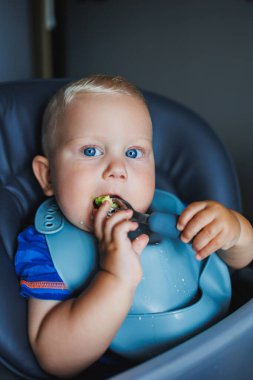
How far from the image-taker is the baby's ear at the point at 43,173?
3.20 feet

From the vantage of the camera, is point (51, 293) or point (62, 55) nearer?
point (51, 293)

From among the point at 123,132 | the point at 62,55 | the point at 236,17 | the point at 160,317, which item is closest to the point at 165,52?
the point at 236,17

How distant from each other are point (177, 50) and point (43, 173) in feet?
2.66

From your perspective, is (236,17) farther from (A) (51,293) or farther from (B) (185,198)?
(A) (51,293)

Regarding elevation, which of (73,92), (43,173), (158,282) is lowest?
(158,282)

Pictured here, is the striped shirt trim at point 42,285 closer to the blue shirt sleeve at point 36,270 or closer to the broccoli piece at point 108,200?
the blue shirt sleeve at point 36,270

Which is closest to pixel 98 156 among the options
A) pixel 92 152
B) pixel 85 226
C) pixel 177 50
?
pixel 92 152

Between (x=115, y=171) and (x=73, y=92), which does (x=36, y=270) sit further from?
(x=73, y=92)

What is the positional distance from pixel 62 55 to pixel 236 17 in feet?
2.63

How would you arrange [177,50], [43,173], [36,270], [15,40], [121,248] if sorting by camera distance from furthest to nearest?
1. [15,40]
2. [177,50]
3. [43,173]
4. [36,270]
5. [121,248]

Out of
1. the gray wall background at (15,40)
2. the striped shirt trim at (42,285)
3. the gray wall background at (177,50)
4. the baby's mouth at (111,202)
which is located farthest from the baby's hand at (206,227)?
the gray wall background at (15,40)

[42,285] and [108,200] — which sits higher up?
[108,200]

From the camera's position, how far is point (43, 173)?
3.23 feet

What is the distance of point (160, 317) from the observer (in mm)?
813
